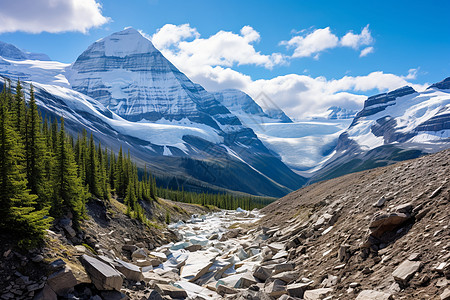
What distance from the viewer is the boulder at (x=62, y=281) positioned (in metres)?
11.9

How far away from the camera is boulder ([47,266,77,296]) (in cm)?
1195

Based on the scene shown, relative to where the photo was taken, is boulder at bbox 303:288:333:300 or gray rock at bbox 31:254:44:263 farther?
boulder at bbox 303:288:333:300

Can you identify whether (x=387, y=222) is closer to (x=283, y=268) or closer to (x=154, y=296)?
(x=283, y=268)

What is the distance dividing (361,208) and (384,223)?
5821 mm

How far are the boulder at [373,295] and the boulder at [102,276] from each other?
35.0 feet

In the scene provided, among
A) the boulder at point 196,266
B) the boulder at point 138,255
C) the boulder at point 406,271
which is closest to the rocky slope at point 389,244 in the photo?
the boulder at point 406,271

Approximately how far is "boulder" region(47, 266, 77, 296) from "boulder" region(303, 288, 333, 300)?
10834mm

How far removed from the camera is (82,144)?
4938 centimetres

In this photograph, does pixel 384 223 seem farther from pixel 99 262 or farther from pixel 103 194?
pixel 103 194

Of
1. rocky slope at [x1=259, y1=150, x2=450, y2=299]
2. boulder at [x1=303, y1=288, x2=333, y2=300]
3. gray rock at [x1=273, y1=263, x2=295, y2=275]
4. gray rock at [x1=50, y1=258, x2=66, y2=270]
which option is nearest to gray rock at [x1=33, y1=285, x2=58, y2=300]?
gray rock at [x1=50, y1=258, x2=66, y2=270]

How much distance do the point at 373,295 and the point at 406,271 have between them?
1642mm

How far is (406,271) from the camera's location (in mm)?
11602

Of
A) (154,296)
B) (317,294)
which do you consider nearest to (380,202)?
(317,294)

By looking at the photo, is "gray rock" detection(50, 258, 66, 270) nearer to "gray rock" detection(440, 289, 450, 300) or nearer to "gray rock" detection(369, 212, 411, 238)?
"gray rock" detection(440, 289, 450, 300)
